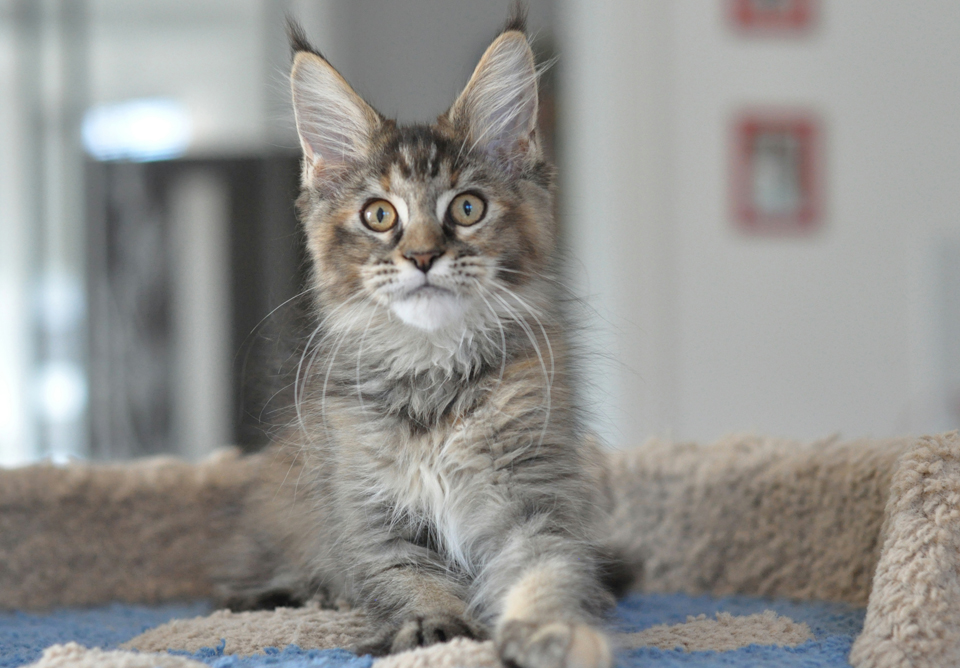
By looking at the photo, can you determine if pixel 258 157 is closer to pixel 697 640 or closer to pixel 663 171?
pixel 663 171

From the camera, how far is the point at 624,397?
3.38 metres

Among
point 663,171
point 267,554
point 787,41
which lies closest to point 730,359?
point 663,171

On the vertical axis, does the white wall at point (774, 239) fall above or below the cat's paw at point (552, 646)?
above

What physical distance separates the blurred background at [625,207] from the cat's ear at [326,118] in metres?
1.97

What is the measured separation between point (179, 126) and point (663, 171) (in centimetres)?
200

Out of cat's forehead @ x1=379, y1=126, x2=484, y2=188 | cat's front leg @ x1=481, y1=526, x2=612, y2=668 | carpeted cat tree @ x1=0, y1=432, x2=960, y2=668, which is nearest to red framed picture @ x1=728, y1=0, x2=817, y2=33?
carpeted cat tree @ x1=0, y1=432, x2=960, y2=668

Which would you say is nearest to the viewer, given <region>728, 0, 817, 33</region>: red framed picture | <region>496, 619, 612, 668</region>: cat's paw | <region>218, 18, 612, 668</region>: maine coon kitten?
<region>496, 619, 612, 668</region>: cat's paw

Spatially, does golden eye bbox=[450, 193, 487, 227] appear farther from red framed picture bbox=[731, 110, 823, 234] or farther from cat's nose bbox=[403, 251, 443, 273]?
red framed picture bbox=[731, 110, 823, 234]

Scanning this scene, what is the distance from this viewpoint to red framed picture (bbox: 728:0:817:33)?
3.42 m

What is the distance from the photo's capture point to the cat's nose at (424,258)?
119 centimetres

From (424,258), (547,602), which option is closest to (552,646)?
(547,602)

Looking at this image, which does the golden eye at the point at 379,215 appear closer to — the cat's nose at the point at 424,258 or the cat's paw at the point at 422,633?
the cat's nose at the point at 424,258

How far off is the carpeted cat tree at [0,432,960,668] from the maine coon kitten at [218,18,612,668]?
4.7 inches

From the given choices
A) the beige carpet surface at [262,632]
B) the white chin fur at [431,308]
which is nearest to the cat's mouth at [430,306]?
the white chin fur at [431,308]
